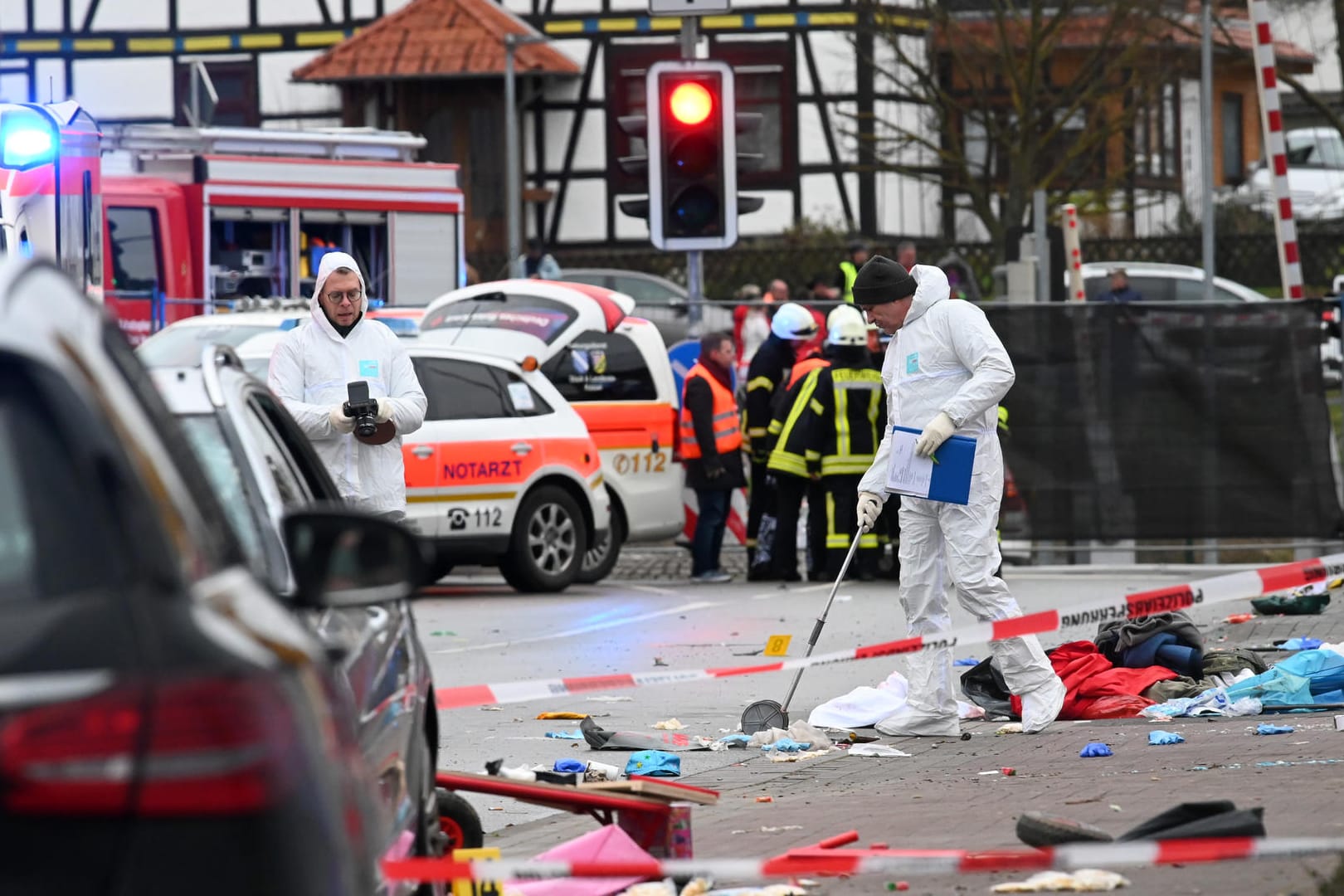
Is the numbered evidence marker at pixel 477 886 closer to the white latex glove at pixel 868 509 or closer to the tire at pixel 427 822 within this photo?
the tire at pixel 427 822

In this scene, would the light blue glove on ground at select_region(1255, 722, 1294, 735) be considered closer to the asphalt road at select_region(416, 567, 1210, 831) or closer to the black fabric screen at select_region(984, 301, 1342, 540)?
the asphalt road at select_region(416, 567, 1210, 831)

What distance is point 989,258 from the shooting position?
37219mm

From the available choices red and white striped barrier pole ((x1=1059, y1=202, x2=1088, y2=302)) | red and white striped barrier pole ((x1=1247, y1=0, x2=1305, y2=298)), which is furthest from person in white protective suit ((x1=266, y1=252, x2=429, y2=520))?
red and white striped barrier pole ((x1=1059, y1=202, x2=1088, y2=302))

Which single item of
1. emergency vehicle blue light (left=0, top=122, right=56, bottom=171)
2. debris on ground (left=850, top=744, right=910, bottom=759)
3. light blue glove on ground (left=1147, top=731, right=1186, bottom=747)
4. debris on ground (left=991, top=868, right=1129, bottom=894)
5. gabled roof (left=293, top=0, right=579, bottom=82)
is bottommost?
debris on ground (left=850, top=744, right=910, bottom=759)

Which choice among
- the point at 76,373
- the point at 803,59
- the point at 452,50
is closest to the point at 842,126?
the point at 803,59

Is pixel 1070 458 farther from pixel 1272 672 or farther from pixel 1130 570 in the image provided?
pixel 1272 672

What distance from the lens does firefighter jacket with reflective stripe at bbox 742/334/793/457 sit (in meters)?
17.1

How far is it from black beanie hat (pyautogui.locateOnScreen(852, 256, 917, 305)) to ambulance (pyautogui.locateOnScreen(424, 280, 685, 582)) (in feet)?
24.4

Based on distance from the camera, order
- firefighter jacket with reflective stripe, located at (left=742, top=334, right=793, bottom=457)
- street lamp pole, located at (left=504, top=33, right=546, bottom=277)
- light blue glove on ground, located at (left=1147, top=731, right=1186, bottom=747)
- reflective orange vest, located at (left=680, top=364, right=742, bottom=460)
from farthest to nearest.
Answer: street lamp pole, located at (left=504, top=33, right=546, bottom=277) → firefighter jacket with reflective stripe, located at (left=742, top=334, right=793, bottom=457) → reflective orange vest, located at (left=680, top=364, right=742, bottom=460) → light blue glove on ground, located at (left=1147, top=731, right=1186, bottom=747)

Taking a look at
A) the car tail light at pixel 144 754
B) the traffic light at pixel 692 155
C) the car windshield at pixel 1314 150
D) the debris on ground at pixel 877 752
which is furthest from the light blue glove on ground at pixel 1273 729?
the car windshield at pixel 1314 150

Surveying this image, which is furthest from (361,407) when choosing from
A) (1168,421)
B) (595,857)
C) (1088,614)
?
(1168,421)

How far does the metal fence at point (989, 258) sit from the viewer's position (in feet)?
122

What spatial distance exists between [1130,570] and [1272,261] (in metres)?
22.2

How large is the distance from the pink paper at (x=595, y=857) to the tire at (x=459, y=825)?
29 centimetres
